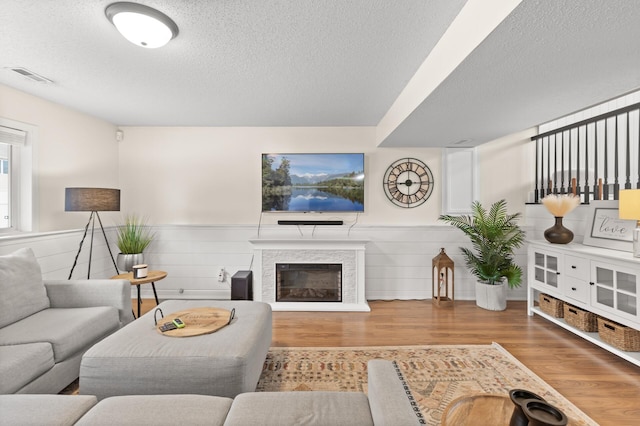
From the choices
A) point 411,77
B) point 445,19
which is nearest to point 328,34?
point 445,19

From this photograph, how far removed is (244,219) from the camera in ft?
14.2

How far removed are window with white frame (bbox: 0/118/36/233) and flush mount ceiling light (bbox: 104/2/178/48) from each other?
2129 mm

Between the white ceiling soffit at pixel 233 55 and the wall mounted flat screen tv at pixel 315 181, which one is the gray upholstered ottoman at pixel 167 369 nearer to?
the white ceiling soffit at pixel 233 55

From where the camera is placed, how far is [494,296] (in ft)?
12.3

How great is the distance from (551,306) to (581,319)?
0.38 meters

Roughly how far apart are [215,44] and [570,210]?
3.63 meters

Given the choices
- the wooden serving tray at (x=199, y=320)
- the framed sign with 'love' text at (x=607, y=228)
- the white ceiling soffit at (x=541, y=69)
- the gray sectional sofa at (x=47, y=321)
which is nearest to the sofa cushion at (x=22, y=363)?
the gray sectional sofa at (x=47, y=321)

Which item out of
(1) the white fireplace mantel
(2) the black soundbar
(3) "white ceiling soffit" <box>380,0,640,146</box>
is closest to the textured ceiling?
(3) "white ceiling soffit" <box>380,0,640,146</box>

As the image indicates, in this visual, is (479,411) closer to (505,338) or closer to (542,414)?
(542,414)

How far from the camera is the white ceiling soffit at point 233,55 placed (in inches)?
68.7

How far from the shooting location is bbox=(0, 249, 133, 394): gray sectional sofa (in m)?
1.76

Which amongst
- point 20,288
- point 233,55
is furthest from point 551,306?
point 20,288

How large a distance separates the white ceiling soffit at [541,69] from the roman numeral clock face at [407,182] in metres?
1.12

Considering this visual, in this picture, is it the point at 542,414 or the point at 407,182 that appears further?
the point at 407,182
